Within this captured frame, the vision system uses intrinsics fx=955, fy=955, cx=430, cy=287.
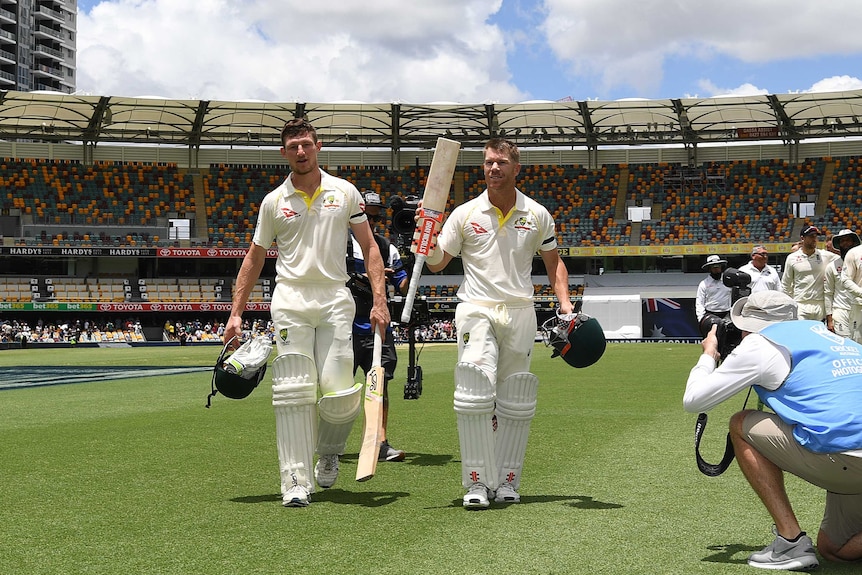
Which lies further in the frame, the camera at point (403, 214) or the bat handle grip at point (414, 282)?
the camera at point (403, 214)

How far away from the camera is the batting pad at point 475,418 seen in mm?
6055

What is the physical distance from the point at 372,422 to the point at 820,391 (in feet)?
9.92

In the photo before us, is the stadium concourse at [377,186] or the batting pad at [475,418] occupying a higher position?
the stadium concourse at [377,186]

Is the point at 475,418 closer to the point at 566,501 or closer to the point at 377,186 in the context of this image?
the point at 566,501

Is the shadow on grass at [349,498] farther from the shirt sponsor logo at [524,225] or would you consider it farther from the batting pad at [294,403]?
the shirt sponsor logo at [524,225]

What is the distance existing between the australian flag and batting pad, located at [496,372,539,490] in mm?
36471

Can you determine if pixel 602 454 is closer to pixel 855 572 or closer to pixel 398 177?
pixel 855 572

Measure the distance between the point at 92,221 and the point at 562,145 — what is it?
80.1ft

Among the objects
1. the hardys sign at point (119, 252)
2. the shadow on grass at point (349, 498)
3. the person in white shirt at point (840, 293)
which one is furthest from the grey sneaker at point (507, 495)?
the hardys sign at point (119, 252)

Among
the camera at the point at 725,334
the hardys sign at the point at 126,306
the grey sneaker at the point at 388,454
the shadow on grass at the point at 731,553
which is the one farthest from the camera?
the hardys sign at the point at 126,306

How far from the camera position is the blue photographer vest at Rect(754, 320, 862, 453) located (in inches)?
163

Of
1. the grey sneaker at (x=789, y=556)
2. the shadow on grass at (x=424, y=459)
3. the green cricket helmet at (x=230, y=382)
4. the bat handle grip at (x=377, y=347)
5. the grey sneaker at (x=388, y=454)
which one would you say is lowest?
the shadow on grass at (x=424, y=459)

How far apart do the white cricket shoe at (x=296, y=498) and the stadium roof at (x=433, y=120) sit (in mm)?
41205

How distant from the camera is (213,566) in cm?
436
